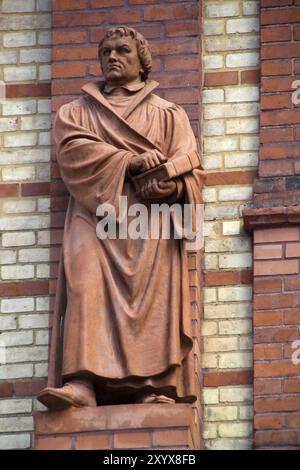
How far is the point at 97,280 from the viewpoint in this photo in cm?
1294

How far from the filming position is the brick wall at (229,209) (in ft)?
43.7

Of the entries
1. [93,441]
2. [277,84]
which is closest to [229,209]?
[277,84]

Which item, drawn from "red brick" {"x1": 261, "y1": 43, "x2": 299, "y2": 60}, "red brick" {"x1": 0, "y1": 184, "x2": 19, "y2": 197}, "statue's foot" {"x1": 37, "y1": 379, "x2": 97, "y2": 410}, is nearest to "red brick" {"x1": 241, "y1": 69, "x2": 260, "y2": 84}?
"red brick" {"x1": 261, "y1": 43, "x2": 299, "y2": 60}

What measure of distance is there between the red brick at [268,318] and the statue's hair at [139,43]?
5.23 ft

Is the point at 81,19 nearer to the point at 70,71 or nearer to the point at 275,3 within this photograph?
the point at 70,71

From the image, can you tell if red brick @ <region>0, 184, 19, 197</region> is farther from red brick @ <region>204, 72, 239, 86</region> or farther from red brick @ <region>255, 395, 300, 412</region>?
red brick @ <region>255, 395, 300, 412</region>

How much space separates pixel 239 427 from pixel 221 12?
2.75 metres

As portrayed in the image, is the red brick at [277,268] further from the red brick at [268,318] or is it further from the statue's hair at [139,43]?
the statue's hair at [139,43]

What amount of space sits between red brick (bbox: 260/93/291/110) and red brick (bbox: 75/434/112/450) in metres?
2.55

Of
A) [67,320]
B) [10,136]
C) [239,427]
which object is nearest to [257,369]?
[239,427]

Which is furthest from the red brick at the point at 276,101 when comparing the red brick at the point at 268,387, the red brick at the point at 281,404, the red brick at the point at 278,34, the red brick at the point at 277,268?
the red brick at the point at 281,404

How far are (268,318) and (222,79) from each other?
1661mm

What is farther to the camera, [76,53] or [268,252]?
[76,53]

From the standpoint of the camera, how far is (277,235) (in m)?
13.6
